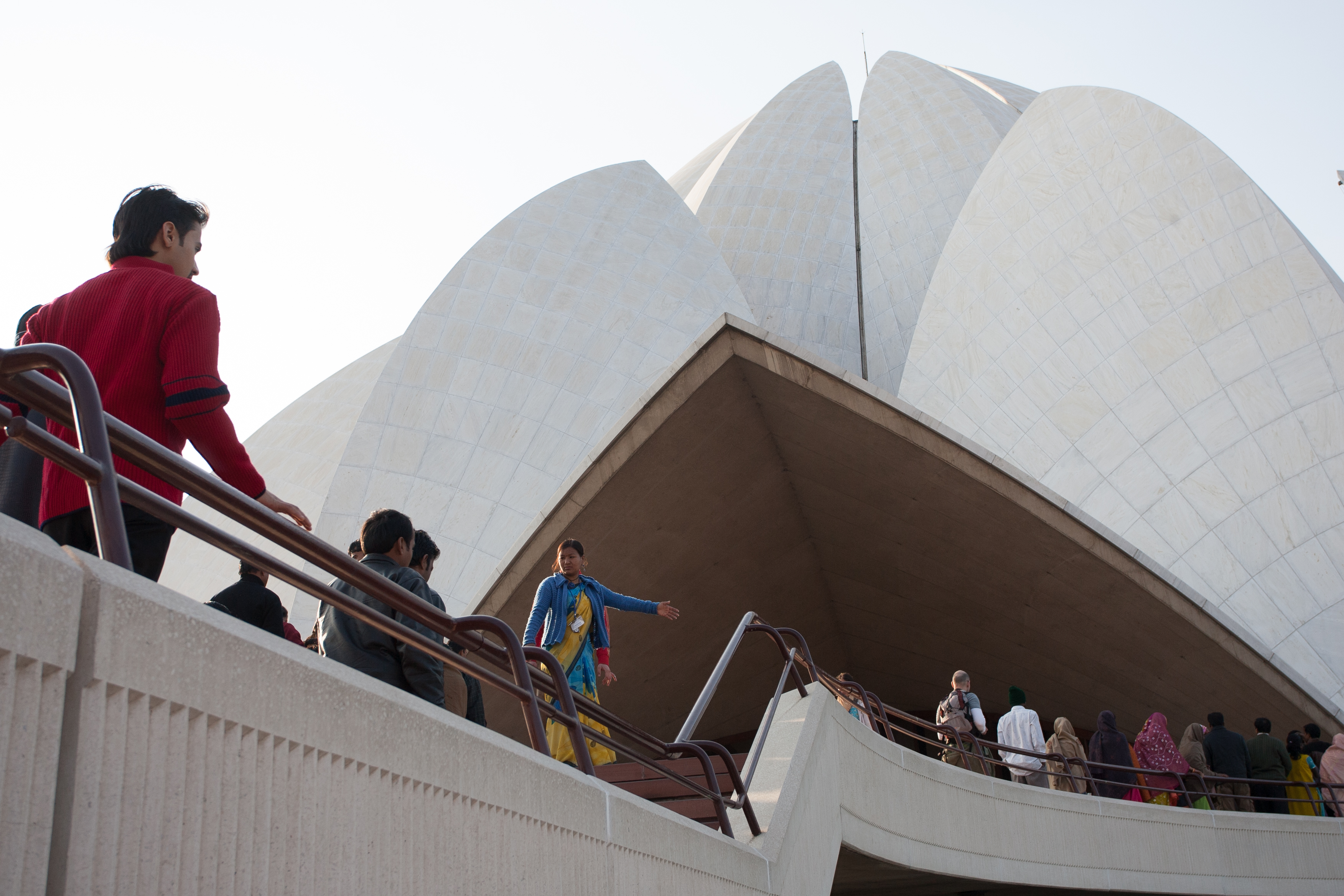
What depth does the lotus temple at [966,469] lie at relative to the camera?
11000 mm

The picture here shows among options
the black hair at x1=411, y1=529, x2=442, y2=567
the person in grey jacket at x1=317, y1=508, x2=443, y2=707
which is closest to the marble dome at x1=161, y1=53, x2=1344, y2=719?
the black hair at x1=411, y1=529, x2=442, y2=567

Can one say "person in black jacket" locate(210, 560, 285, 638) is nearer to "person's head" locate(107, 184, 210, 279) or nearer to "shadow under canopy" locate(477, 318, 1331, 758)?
"person's head" locate(107, 184, 210, 279)

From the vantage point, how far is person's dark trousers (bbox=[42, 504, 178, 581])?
2.29 meters

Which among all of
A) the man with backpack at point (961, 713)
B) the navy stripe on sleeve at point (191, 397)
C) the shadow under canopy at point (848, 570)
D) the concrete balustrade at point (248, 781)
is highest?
the shadow under canopy at point (848, 570)

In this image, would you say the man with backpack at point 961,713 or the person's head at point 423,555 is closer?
the person's head at point 423,555

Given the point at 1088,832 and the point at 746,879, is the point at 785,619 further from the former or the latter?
the point at 746,879

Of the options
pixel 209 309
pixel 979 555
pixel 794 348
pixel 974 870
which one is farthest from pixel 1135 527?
pixel 209 309

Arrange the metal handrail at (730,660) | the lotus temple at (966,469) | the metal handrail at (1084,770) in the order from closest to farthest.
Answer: the metal handrail at (730,660) < the metal handrail at (1084,770) < the lotus temple at (966,469)

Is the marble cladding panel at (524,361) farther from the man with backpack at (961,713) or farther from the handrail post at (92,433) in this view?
the handrail post at (92,433)

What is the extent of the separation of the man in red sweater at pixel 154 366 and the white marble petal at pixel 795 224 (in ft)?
57.6

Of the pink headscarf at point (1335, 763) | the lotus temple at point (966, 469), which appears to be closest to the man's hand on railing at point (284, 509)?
the lotus temple at point (966, 469)

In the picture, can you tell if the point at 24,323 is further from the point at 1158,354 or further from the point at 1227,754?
the point at 1158,354

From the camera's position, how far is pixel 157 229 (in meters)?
2.68

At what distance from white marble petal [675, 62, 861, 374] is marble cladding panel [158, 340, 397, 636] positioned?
6802 mm
